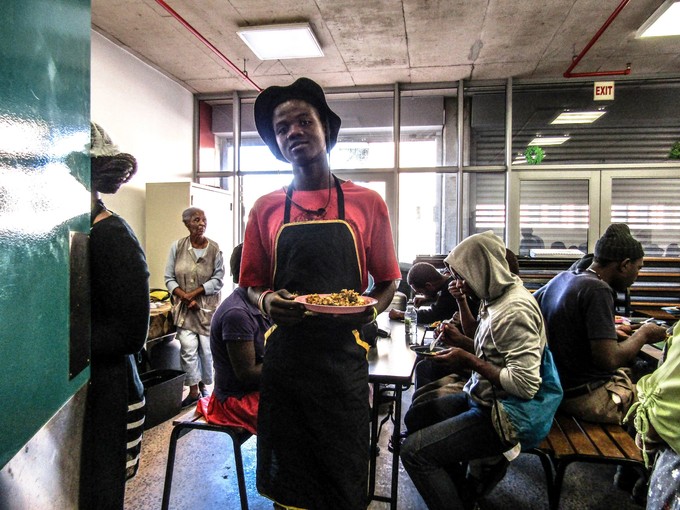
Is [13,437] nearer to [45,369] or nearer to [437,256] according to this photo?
[45,369]

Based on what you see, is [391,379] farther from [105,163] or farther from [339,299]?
[105,163]

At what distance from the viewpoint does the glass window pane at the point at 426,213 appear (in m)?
6.29

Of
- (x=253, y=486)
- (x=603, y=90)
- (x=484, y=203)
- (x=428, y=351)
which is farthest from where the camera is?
(x=484, y=203)

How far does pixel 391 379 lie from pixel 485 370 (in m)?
0.50

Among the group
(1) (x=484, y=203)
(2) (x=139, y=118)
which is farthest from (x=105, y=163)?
(1) (x=484, y=203)

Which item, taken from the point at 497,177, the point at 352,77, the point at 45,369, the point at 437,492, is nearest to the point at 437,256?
the point at 497,177

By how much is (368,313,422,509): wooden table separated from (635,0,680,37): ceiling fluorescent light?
3813 mm

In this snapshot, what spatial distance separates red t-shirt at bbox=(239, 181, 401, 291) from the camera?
1.50 metres

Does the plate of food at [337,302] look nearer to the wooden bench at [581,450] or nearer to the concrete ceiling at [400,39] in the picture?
Result: the wooden bench at [581,450]

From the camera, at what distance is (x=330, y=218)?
1.48 m

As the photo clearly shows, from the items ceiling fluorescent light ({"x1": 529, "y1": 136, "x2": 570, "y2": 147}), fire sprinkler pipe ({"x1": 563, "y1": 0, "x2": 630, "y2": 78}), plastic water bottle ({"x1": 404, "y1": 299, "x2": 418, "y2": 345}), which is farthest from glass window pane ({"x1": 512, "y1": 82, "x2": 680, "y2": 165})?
plastic water bottle ({"x1": 404, "y1": 299, "x2": 418, "y2": 345})

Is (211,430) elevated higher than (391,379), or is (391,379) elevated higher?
(391,379)

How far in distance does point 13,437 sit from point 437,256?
5.29 m

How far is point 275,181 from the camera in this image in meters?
6.57
